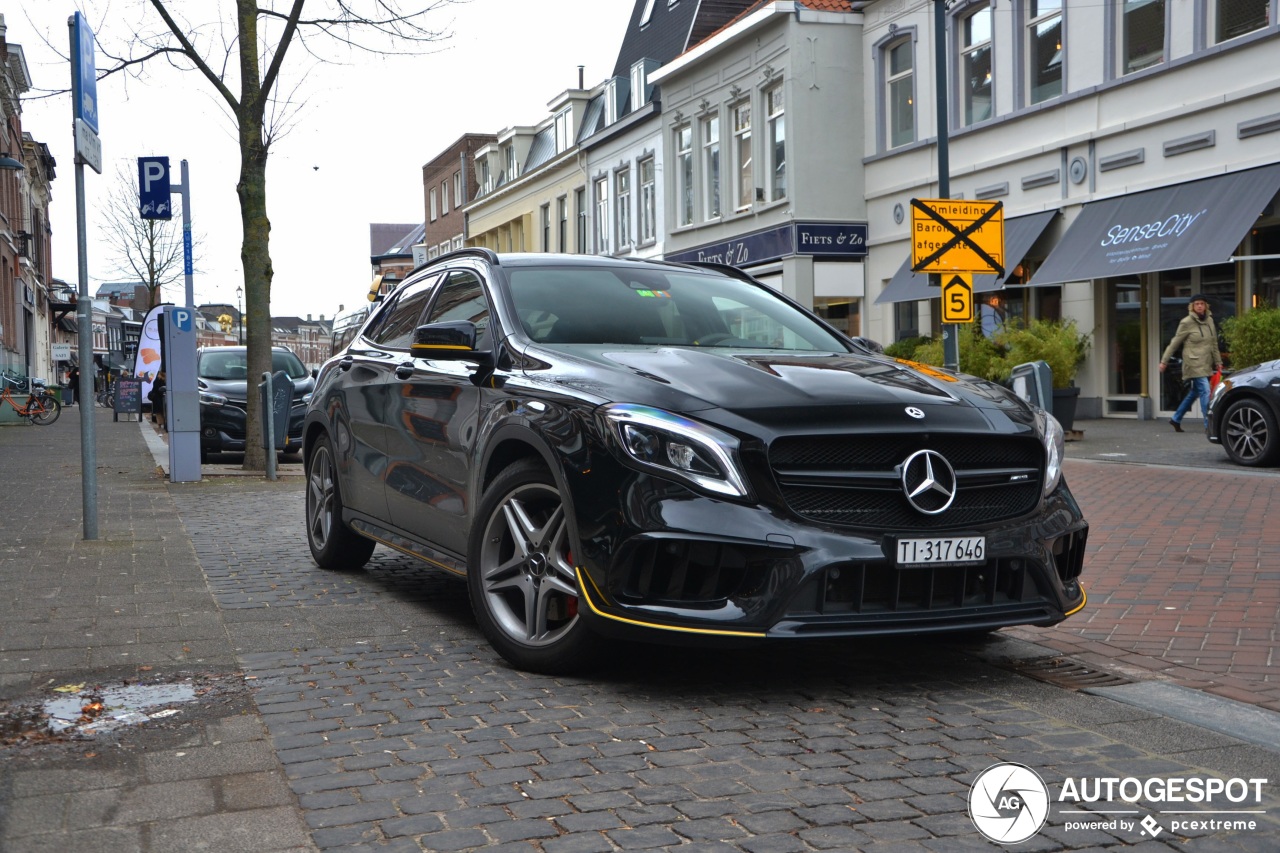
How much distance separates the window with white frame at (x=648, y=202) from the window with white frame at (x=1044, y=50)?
1668 centimetres

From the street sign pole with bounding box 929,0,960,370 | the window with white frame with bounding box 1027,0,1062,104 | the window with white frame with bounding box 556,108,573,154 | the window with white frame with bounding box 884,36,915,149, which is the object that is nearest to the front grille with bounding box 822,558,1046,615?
the street sign pole with bounding box 929,0,960,370

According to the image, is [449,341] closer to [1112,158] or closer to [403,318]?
[403,318]

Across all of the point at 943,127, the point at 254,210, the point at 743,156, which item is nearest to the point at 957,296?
the point at 943,127

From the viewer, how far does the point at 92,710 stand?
4500 mm

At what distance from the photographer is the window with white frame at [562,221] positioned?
48628mm

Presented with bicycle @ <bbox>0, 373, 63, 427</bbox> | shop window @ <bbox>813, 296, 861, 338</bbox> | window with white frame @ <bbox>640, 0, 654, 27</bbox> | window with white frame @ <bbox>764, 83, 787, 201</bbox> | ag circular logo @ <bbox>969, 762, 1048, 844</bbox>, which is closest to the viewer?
ag circular logo @ <bbox>969, 762, 1048, 844</bbox>

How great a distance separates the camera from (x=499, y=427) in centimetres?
522

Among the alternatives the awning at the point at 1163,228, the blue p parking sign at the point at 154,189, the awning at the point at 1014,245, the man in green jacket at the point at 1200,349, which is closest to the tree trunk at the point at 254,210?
the blue p parking sign at the point at 154,189

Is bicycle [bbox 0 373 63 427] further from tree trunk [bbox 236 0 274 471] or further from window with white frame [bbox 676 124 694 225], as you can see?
tree trunk [bbox 236 0 274 471]

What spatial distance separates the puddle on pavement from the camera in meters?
4.24

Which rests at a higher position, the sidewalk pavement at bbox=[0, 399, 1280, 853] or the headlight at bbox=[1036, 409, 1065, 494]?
the headlight at bbox=[1036, 409, 1065, 494]

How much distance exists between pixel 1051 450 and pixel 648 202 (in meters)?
Answer: 35.9

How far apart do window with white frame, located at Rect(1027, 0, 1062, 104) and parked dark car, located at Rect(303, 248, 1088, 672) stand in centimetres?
1908

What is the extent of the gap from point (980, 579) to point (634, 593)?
1174mm
